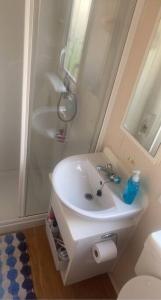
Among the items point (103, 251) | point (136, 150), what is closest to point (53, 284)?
point (103, 251)

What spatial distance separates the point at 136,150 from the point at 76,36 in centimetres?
94

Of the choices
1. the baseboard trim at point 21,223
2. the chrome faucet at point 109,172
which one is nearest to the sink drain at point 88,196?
the chrome faucet at point 109,172

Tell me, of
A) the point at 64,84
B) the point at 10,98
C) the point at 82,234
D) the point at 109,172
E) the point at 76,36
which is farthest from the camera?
the point at 10,98

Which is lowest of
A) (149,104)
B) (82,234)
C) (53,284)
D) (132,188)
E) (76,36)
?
(53,284)

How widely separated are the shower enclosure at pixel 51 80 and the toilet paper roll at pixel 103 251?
0.75 metres

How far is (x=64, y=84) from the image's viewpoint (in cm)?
177

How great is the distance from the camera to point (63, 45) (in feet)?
5.50

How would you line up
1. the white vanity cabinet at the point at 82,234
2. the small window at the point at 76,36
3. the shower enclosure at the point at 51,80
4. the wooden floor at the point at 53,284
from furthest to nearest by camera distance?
the wooden floor at the point at 53,284, the small window at the point at 76,36, the shower enclosure at the point at 51,80, the white vanity cabinet at the point at 82,234

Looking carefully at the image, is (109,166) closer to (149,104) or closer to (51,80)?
(149,104)

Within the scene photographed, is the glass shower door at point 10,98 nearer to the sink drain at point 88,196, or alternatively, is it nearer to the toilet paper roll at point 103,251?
the sink drain at point 88,196

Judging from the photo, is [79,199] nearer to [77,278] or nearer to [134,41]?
[77,278]

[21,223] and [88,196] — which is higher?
[88,196]

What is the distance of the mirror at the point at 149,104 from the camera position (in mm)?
1199

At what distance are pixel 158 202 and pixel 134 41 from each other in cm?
92
